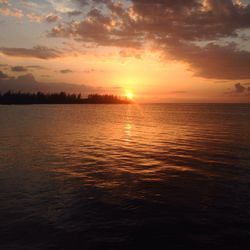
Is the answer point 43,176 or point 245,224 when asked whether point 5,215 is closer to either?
point 43,176

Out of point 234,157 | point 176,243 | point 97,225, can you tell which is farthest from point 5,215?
point 234,157

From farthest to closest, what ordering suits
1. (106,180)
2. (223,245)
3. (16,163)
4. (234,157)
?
(234,157), (16,163), (106,180), (223,245)

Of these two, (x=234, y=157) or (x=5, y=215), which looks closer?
(x=5, y=215)

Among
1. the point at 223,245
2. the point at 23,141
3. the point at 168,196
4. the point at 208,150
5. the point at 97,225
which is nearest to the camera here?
the point at 223,245

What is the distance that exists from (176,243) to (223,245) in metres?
2.13

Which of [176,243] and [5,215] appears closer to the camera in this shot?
[176,243]

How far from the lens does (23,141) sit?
4184 centimetres

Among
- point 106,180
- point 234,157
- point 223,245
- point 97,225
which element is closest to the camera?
point 223,245

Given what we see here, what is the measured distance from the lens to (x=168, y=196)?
1825 centimetres

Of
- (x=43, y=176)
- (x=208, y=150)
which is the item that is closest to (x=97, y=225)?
(x=43, y=176)

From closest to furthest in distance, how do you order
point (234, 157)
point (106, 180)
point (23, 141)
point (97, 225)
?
point (97, 225), point (106, 180), point (234, 157), point (23, 141)

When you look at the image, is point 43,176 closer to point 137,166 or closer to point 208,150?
point 137,166

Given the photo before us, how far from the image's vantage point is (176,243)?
1246 centimetres

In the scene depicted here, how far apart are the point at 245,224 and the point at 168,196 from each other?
5.30m
